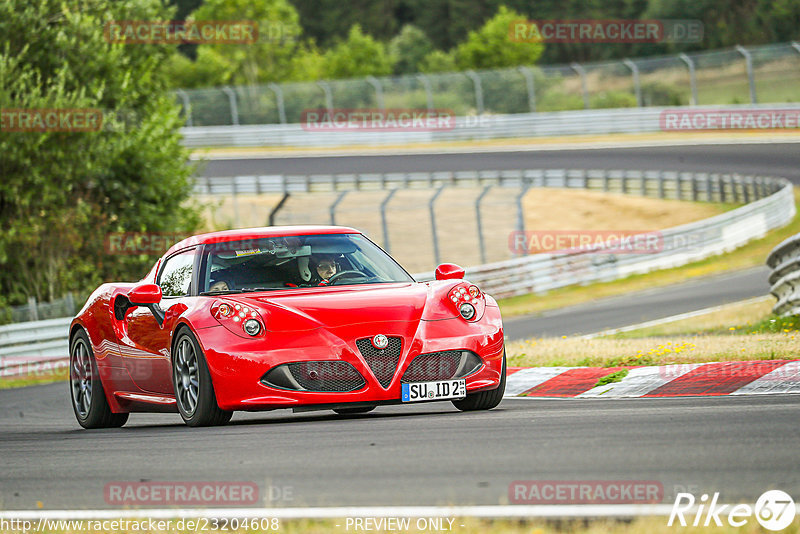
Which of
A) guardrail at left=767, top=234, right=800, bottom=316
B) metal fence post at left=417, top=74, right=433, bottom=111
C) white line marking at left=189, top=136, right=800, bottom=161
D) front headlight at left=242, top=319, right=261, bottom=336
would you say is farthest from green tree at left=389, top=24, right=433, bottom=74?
front headlight at left=242, top=319, right=261, bottom=336

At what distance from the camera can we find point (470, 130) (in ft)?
161

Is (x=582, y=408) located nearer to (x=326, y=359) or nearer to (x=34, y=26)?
(x=326, y=359)

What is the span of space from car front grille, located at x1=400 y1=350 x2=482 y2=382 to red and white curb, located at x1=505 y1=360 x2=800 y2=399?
1390mm

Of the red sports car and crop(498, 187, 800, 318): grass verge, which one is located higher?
the red sports car

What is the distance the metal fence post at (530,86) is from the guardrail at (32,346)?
29013 mm

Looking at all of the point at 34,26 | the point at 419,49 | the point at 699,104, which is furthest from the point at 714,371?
the point at 419,49

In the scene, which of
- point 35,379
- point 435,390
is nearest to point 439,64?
point 35,379

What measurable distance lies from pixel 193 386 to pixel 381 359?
1.29 m

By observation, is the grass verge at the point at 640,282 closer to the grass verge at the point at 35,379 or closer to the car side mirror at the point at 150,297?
the grass verge at the point at 35,379

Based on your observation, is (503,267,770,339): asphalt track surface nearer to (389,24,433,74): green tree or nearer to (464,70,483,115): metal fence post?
(464,70,483,115): metal fence post

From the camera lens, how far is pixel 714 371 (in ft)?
29.3

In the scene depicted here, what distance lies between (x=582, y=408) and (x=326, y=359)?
166 centimetres

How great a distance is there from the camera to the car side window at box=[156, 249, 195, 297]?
8.78 m

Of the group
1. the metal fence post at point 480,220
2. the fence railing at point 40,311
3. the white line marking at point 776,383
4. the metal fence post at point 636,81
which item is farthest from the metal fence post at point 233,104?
the white line marking at point 776,383
